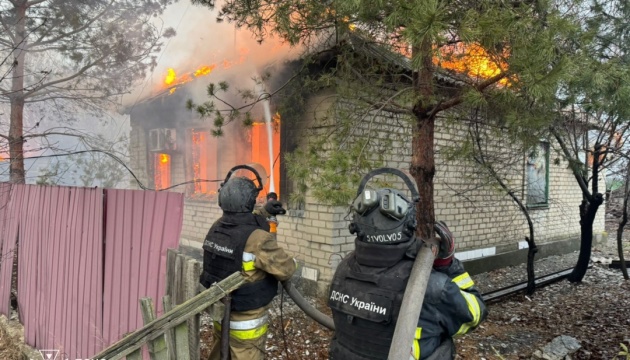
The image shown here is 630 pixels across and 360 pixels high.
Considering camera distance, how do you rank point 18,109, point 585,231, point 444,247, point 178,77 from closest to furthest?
1. point 444,247
2. point 18,109
3. point 585,231
4. point 178,77

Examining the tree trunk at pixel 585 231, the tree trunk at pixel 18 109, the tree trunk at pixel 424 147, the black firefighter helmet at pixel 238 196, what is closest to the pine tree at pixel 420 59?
the tree trunk at pixel 424 147

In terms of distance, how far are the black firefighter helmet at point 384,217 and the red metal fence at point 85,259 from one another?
5.28 ft

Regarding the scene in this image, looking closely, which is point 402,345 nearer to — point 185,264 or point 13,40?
point 185,264

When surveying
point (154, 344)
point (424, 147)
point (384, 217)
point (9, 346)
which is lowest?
point (9, 346)

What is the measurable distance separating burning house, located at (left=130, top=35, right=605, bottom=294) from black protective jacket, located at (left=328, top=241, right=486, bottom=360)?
3494 millimetres

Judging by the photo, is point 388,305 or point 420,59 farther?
point 420,59

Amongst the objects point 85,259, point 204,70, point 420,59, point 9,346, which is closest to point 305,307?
point 420,59

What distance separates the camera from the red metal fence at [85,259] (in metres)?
2.98

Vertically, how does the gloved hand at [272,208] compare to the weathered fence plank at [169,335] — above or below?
above

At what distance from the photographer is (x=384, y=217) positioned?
70.0 inches

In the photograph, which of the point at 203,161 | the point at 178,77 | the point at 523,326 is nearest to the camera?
the point at 523,326

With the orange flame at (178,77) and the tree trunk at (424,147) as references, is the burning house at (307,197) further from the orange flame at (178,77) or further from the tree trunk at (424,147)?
the tree trunk at (424,147)

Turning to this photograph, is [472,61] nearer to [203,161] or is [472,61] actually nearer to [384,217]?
[384,217]

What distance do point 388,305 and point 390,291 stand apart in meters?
0.06
